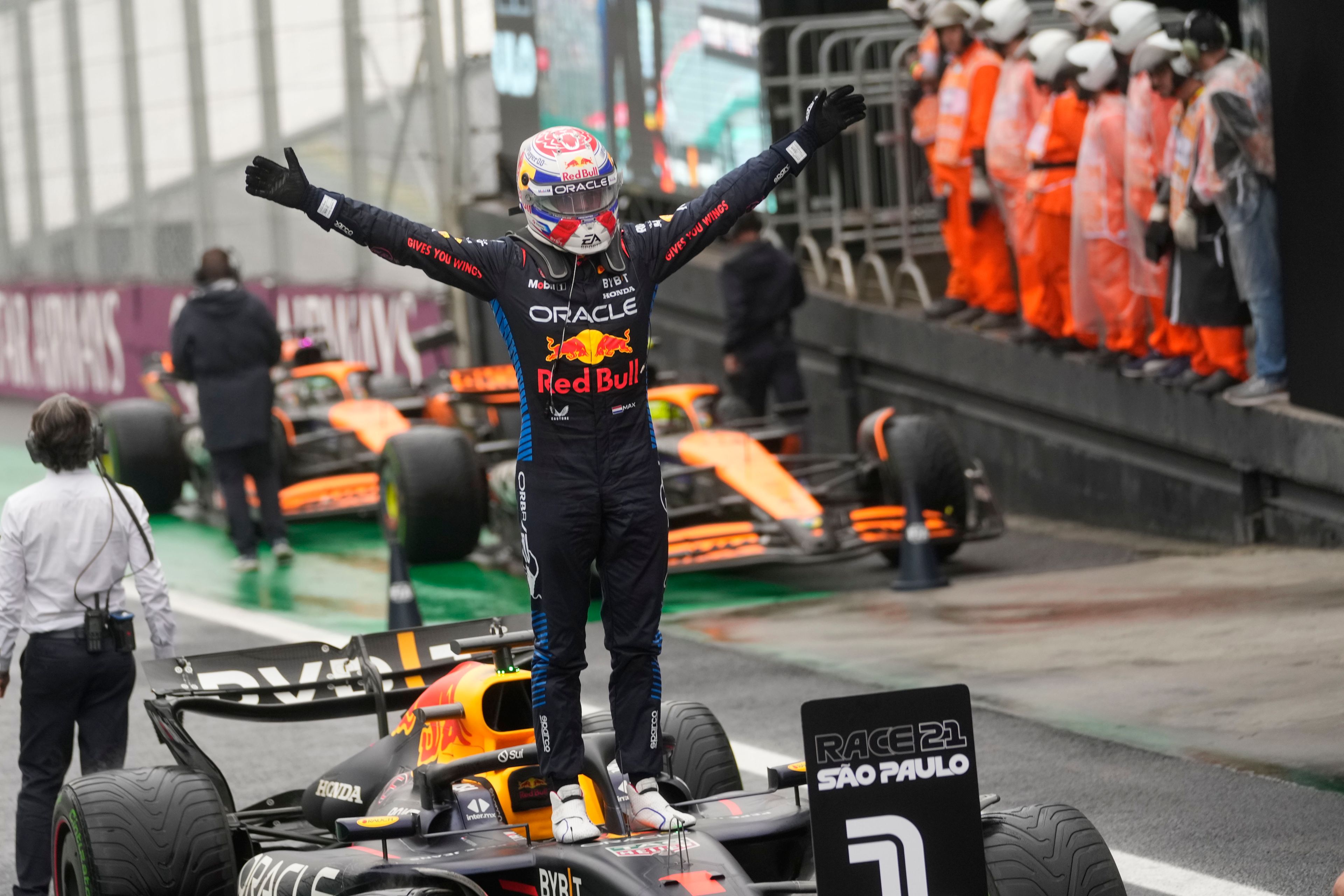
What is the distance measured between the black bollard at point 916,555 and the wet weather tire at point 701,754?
520cm

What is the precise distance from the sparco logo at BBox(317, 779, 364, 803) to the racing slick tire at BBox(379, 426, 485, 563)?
653 cm

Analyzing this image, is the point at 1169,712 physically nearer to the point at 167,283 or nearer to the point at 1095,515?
the point at 1095,515

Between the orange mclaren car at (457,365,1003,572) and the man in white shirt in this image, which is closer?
the man in white shirt

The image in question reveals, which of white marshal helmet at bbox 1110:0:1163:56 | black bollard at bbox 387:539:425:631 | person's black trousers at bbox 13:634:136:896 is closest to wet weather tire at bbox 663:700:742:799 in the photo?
person's black trousers at bbox 13:634:136:896

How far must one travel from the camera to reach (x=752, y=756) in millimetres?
8211

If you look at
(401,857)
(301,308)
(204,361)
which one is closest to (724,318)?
(204,361)

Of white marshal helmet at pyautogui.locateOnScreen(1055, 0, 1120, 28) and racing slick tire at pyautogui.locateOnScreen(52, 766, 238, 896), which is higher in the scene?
white marshal helmet at pyautogui.locateOnScreen(1055, 0, 1120, 28)

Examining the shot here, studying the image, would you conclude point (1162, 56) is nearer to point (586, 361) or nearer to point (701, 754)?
point (701, 754)

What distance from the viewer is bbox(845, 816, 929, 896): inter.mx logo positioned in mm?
4551

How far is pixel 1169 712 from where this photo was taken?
8492mm

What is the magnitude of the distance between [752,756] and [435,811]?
2.75m

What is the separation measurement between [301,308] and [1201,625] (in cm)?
1444

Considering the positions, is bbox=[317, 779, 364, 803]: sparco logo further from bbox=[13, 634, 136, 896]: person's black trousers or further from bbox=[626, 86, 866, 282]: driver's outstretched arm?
bbox=[626, 86, 866, 282]: driver's outstretched arm

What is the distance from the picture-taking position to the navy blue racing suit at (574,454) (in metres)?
5.43
